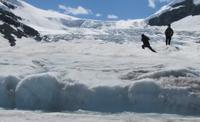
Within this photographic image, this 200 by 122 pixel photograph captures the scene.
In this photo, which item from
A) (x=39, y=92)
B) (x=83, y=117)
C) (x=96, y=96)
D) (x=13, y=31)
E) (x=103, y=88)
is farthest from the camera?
(x=13, y=31)

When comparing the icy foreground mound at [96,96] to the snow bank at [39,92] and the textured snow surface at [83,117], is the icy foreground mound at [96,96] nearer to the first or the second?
the snow bank at [39,92]

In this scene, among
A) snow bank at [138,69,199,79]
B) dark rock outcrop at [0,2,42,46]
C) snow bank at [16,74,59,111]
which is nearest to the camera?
snow bank at [16,74,59,111]

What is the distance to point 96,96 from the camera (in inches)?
838

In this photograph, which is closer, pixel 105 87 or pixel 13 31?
pixel 105 87

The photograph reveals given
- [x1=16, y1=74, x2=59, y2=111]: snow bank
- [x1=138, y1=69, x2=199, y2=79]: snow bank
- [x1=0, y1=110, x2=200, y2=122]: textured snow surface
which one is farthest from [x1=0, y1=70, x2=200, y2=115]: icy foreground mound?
[x1=0, y1=110, x2=200, y2=122]: textured snow surface

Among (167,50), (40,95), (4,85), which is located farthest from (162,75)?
(167,50)

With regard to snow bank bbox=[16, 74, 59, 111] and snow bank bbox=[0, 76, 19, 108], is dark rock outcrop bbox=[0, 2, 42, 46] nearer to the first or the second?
snow bank bbox=[0, 76, 19, 108]

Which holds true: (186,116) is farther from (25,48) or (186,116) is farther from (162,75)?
(25,48)

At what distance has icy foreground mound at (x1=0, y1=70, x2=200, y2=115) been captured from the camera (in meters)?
20.7

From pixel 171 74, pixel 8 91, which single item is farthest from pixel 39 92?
pixel 171 74

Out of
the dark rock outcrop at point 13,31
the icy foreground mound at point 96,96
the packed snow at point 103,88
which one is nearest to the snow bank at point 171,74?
the packed snow at point 103,88

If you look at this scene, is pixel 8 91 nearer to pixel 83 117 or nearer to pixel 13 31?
pixel 83 117

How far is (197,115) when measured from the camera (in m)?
20.1

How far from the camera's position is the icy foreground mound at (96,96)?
2070 cm
